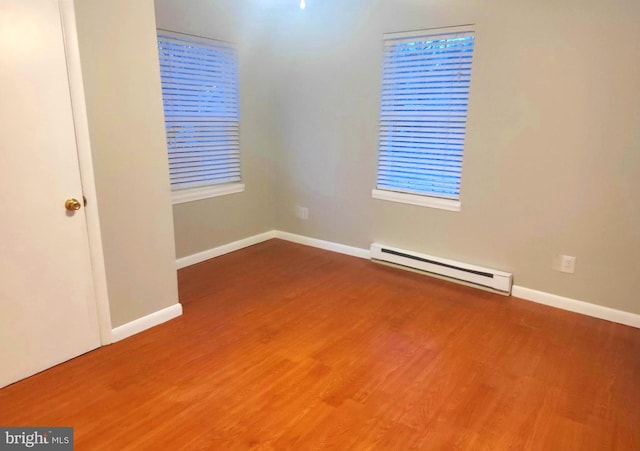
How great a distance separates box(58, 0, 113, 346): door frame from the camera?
2.29 meters

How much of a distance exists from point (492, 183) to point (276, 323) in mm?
2049

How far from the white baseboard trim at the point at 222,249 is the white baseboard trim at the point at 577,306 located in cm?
269

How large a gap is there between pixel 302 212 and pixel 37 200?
2.85 m

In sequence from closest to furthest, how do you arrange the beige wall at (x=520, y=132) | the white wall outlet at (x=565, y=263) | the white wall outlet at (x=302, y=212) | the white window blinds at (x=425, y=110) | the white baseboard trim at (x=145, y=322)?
the white baseboard trim at (x=145, y=322) → the beige wall at (x=520, y=132) → the white wall outlet at (x=565, y=263) → the white window blinds at (x=425, y=110) → the white wall outlet at (x=302, y=212)

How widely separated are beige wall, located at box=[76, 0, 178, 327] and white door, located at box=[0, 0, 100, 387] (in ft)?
0.49

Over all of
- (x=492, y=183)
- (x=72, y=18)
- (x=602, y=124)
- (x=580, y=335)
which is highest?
(x=72, y=18)

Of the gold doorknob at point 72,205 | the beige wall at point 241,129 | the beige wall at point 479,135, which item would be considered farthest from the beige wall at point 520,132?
the gold doorknob at point 72,205

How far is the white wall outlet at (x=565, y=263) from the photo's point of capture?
10.7 ft

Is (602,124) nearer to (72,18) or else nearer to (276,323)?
(276,323)

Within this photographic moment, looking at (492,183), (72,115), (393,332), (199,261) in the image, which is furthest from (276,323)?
(492,183)

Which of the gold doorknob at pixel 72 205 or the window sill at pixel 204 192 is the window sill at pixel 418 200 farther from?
the gold doorknob at pixel 72 205

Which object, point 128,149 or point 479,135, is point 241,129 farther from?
point 479,135

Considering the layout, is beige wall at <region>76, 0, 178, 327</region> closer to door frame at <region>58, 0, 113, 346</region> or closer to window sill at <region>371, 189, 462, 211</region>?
door frame at <region>58, 0, 113, 346</region>

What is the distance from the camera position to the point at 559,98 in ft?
10.2
